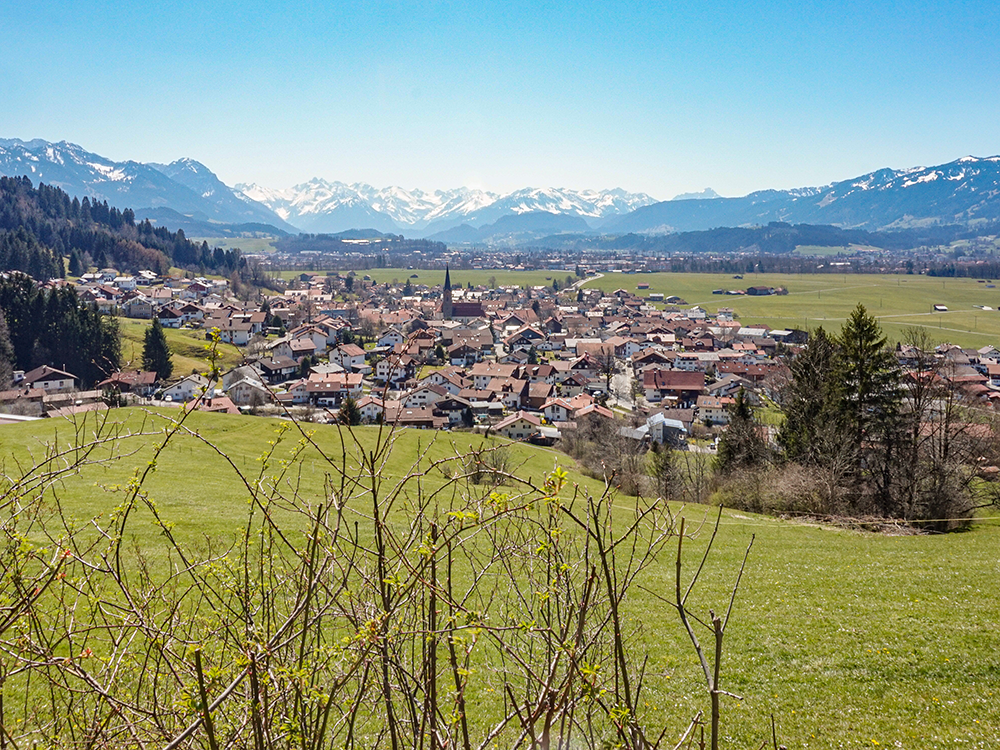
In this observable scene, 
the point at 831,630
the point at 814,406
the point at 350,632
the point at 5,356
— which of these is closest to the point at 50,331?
the point at 5,356

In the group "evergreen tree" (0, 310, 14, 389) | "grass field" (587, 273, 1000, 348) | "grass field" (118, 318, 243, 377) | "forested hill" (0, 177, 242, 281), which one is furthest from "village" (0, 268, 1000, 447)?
"grass field" (587, 273, 1000, 348)

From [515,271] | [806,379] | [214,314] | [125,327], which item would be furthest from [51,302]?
[515,271]

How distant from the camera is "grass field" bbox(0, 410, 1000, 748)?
5734 millimetres

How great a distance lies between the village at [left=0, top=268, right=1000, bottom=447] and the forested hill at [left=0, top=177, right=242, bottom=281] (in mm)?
7643

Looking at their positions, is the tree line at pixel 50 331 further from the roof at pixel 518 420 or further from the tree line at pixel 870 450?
the tree line at pixel 870 450

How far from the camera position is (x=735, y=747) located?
5.48 metres

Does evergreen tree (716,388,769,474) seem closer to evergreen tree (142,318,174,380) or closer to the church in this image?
evergreen tree (142,318,174,380)

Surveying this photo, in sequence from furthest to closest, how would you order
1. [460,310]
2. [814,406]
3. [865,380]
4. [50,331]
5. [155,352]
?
[460,310] → [50,331] → [155,352] → [814,406] → [865,380]

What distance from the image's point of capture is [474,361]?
73500 millimetres

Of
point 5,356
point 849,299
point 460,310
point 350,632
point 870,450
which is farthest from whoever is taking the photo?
point 849,299

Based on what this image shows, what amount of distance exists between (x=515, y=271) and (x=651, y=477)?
174 m

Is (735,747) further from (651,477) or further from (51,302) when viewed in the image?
(51,302)

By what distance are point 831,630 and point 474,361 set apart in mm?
66211

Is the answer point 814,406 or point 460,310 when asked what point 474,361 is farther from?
point 814,406
